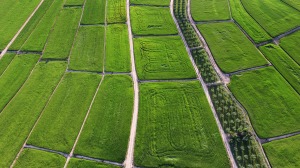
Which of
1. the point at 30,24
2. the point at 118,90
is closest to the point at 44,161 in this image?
the point at 118,90

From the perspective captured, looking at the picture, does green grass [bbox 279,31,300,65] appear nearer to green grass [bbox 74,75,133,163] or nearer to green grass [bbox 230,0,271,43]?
green grass [bbox 230,0,271,43]

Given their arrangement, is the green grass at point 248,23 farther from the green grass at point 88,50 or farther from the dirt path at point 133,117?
the green grass at point 88,50

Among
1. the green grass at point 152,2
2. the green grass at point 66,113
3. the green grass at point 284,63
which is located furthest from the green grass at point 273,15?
the green grass at point 66,113

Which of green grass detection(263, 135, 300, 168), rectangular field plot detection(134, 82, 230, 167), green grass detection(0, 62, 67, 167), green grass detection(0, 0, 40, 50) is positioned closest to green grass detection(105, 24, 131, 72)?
rectangular field plot detection(134, 82, 230, 167)

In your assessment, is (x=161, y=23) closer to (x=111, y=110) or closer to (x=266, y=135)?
(x=111, y=110)

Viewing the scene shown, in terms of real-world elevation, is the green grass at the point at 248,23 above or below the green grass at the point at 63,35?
above

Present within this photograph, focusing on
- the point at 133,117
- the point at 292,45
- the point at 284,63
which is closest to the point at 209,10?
the point at 292,45

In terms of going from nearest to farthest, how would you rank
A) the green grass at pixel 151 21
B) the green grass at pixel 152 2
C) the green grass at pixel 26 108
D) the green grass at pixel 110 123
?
1. the green grass at pixel 110 123
2. the green grass at pixel 26 108
3. the green grass at pixel 151 21
4. the green grass at pixel 152 2
